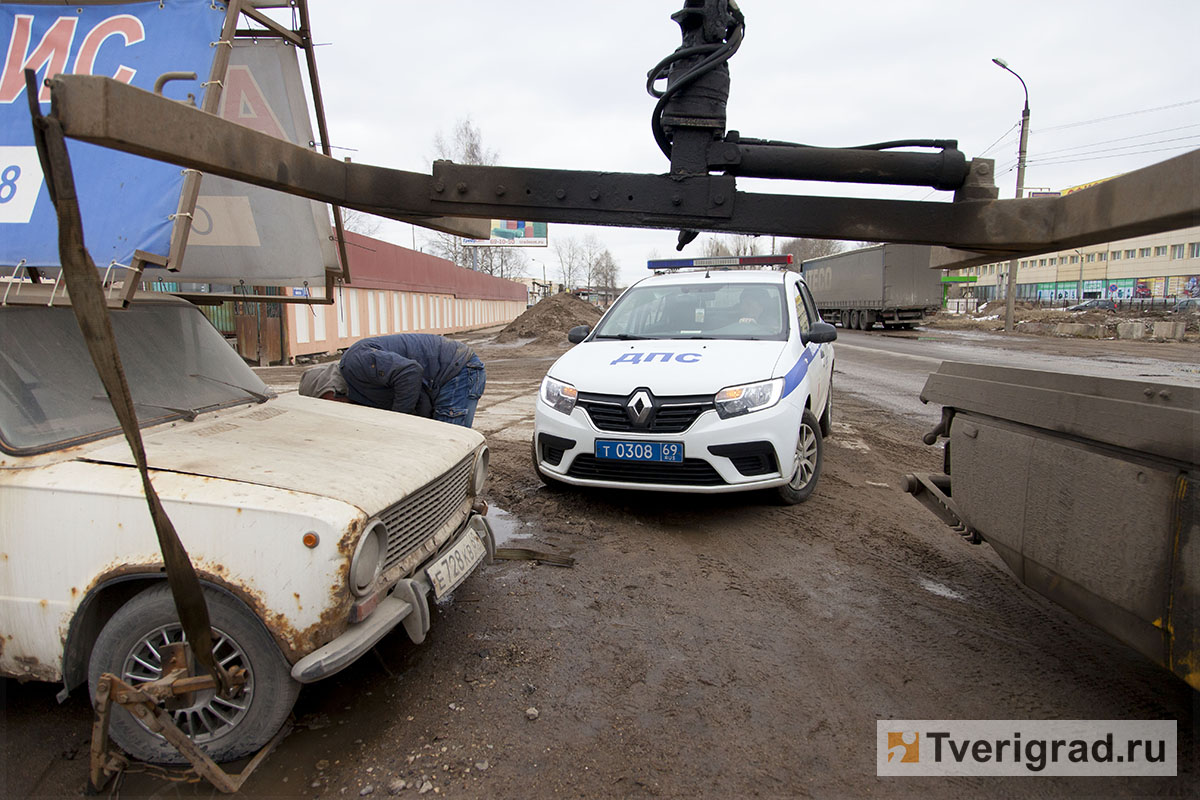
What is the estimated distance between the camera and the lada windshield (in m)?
2.55

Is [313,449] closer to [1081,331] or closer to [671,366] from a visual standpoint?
[671,366]

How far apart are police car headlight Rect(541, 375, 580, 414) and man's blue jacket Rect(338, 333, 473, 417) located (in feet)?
2.91

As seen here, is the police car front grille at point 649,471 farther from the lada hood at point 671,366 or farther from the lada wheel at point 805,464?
the lada wheel at point 805,464

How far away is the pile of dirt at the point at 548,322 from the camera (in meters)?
25.6

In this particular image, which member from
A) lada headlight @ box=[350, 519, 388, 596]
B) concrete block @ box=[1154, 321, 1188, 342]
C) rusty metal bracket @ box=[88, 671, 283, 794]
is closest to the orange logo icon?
lada headlight @ box=[350, 519, 388, 596]

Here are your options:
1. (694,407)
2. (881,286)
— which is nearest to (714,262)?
(694,407)

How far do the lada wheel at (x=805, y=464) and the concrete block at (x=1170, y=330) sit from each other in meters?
28.9

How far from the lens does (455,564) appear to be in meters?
2.96

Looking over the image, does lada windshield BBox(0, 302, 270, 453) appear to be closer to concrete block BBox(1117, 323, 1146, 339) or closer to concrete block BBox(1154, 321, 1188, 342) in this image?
concrete block BBox(1154, 321, 1188, 342)

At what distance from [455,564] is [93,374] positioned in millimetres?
1769

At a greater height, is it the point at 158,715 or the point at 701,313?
the point at 701,313

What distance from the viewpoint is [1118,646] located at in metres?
3.05

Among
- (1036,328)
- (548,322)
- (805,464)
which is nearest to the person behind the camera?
(805,464)

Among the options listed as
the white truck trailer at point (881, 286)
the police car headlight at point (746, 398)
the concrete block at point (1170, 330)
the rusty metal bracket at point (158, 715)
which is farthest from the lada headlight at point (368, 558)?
the concrete block at point (1170, 330)
